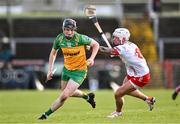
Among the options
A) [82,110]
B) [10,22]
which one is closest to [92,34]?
[10,22]

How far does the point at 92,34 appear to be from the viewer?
127 ft

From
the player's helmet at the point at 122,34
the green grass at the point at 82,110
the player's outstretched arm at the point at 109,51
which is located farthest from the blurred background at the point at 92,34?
the player's helmet at the point at 122,34

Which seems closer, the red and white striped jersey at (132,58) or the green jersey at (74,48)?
the red and white striped jersey at (132,58)

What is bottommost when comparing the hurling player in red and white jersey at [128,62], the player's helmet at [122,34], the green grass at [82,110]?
the green grass at [82,110]

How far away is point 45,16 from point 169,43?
20.4ft

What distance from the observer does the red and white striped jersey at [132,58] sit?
18203mm

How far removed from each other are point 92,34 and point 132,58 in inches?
801

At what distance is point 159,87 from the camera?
115 feet

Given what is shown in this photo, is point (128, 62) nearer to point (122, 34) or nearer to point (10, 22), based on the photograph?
point (122, 34)

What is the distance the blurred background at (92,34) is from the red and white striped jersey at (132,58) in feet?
52.5

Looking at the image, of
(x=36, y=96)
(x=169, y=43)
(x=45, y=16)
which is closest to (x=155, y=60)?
(x=169, y=43)

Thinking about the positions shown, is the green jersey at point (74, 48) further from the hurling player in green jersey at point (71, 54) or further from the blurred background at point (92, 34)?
the blurred background at point (92, 34)

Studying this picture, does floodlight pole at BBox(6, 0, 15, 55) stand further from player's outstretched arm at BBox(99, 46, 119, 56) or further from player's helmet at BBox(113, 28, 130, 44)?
player's helmet at BBox(113, 28, 130, 44)

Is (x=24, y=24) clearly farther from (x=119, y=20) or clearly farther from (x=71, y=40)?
(x=71, y=40)
